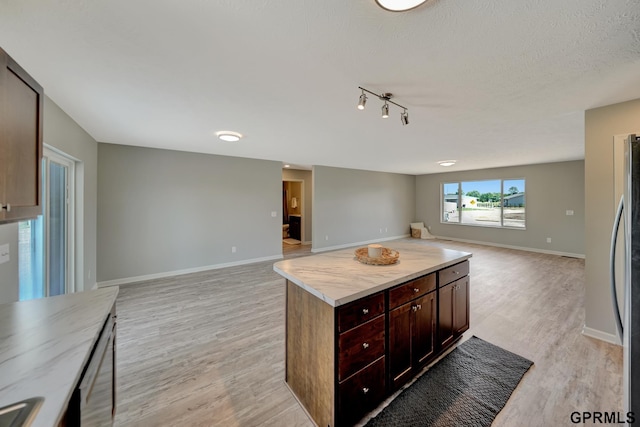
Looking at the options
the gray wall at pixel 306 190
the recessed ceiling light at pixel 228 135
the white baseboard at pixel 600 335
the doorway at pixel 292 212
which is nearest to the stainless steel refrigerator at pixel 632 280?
the white baseboard at pixel 600 335

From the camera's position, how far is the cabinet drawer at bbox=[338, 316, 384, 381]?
4.56ft

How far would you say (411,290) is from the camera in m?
1.77

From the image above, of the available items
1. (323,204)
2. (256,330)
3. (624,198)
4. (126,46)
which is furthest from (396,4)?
(323,204)

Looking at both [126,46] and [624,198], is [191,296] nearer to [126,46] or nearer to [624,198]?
[126,46]

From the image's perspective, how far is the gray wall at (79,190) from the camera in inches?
65.6

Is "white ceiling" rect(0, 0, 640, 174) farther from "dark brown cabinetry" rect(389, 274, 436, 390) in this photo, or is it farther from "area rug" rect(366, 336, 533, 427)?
"area rug" rect(366, 336, 533, 427)

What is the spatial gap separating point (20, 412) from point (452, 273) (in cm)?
253

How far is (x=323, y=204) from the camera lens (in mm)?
6680

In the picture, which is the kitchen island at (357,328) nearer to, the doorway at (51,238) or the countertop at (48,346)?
the countertop at (48,346)

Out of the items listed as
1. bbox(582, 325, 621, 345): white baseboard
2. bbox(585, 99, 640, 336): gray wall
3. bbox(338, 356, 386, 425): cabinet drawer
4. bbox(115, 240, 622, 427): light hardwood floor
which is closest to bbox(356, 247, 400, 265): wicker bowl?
bbox(338, 356, 386, 425): cabinet drawer

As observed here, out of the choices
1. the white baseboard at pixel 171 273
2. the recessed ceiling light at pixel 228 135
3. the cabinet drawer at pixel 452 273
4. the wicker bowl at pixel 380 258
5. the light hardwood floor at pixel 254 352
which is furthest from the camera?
the white baseboard at pixel 171 273

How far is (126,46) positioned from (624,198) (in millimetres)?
2911

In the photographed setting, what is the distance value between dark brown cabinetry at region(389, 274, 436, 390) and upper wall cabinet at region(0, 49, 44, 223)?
6.82ft

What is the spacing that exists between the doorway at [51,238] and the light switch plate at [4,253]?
0.30m
